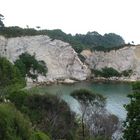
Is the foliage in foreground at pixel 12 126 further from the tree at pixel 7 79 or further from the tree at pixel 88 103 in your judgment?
the tree at pixel 7 79

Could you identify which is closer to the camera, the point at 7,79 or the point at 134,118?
the point at 134,118

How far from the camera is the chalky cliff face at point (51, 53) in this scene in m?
72.7

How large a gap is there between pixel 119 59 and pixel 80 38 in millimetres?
33625

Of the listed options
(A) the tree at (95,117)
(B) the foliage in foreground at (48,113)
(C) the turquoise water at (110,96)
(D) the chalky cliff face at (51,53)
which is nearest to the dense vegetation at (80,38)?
(D) the chalky cliff face at (51,53)

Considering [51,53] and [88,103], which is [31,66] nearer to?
[51,53]

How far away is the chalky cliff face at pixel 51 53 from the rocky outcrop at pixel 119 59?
3242 millimetres

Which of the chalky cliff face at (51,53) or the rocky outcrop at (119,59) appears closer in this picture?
the chalky cliff face at (51,53)

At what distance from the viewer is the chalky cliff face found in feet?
238

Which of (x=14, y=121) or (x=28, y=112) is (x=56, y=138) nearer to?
(x=28, y=112)

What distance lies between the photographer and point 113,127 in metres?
24.7

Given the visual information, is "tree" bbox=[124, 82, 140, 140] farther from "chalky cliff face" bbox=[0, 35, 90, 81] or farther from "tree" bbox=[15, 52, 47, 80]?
"chalky cliff face" bbox=[0, 35, 90, 81]

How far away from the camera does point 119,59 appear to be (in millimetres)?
84375

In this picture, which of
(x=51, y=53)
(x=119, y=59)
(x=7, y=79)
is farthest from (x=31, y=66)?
(x=7, y=79)

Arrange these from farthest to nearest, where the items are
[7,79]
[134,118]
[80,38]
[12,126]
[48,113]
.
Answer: [80,38], [7,79], [48,113], [134,118], [12,126]
